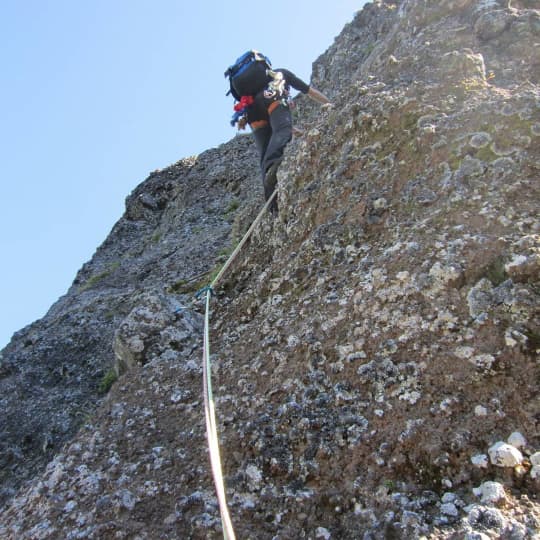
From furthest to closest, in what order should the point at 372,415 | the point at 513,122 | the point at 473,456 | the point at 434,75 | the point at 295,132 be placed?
the point at 295,132
the point at 434,75
the point at 513,122
the point at 372,415
the point at 473,456

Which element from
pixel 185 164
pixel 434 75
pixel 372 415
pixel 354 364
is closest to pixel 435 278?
pixel 354 364

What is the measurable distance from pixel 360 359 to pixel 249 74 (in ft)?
21.9

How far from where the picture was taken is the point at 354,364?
4.08 metres

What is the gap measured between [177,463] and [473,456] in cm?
222

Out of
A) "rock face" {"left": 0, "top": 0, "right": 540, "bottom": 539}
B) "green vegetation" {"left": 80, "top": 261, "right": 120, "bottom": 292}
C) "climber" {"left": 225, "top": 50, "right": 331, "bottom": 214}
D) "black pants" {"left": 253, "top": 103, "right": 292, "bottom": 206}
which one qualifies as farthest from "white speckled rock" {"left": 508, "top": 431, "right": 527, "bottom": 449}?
"green vegetation" {"left": 80, "top": 261, "right": 120, "bottom": 292}

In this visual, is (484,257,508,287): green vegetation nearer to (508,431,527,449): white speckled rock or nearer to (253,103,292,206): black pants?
(508,431,527,449): white speckled rock

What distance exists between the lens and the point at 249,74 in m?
9.28

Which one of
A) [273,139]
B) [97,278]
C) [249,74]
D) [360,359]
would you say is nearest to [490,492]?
[360,359]

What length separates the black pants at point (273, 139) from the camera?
321 inches

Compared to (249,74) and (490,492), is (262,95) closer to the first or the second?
(249,74)

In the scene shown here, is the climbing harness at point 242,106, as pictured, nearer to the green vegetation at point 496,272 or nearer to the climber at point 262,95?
the climber at point 262,95

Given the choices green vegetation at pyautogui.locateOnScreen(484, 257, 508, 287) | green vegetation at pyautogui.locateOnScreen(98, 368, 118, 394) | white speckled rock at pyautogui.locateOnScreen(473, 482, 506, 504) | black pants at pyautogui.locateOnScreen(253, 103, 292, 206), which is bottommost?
white speckled rock at pyautogui.locateOnScreen(473, 482, 506, 504)

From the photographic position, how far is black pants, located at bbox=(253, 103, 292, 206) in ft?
26.8

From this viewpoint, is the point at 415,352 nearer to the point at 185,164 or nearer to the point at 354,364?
the point at 354,364
